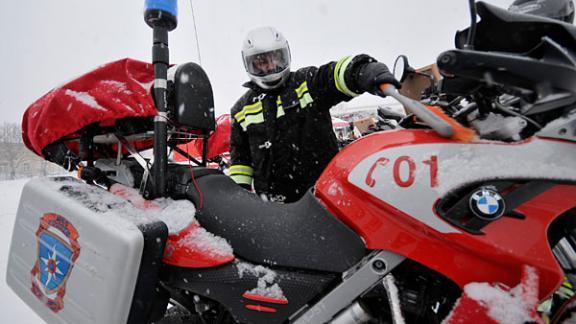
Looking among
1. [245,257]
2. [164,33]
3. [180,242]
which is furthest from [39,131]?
[245,257]

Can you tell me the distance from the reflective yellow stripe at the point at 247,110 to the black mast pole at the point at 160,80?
97cm

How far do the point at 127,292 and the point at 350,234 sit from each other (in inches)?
30.4

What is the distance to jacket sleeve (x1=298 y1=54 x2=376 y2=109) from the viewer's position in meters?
1.71

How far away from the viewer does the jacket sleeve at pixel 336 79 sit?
171cm

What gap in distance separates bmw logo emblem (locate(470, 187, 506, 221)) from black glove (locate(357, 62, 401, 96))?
1.79ft

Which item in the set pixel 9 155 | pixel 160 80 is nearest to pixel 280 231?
pixel 160 80

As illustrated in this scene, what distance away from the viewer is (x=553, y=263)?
0.83m

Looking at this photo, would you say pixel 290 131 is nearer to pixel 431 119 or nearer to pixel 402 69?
pixel 402 69

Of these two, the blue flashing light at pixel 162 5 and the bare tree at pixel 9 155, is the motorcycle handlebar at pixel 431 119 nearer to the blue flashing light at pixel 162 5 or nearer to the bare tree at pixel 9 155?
the blue flashing light at pixel 162 5

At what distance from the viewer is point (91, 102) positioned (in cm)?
132

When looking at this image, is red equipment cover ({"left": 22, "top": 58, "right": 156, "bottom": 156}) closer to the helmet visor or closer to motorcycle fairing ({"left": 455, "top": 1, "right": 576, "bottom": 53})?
the helmet visor

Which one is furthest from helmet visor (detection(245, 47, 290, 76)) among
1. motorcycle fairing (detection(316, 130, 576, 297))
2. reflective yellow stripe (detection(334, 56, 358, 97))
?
motorcycle fairing (detection(316, 130, 576, 297))

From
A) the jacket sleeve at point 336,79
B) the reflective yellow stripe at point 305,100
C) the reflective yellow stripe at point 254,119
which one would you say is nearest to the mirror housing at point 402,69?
the jacket sleeve at point 336,79

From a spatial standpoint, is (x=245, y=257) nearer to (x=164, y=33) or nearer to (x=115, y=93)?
(x=115, y=93)
